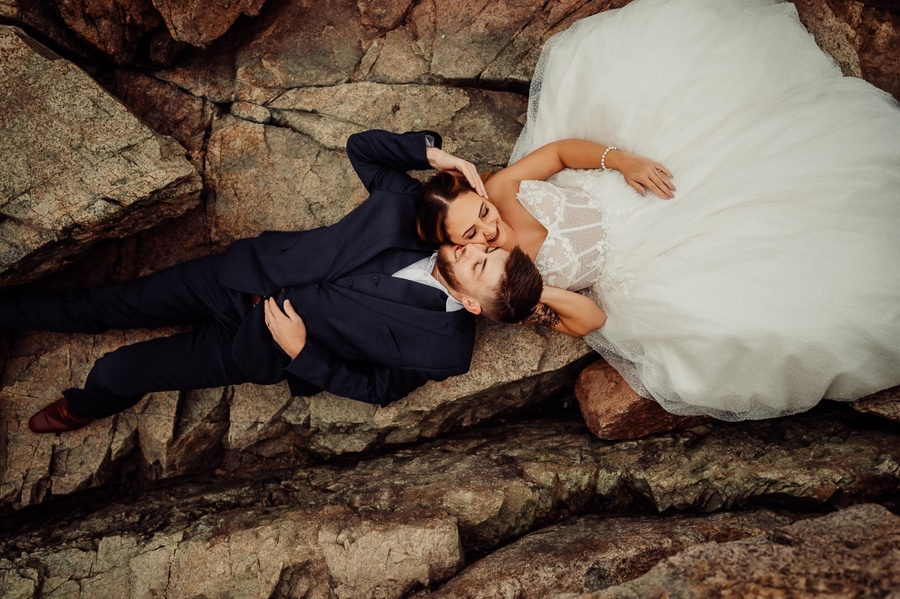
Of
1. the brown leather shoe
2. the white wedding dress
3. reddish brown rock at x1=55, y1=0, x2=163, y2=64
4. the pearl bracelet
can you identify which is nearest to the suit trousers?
the brown leather shoe

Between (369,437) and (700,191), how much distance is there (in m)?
3.02

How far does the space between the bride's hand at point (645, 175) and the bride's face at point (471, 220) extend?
95cm

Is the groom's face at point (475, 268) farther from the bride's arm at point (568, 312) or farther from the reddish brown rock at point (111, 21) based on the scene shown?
the reddish brown rock at point (111, 21)

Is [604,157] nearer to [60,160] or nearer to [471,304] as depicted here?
[471,304]

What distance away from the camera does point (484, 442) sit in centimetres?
476

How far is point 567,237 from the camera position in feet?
13.0

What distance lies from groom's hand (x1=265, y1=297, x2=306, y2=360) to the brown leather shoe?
183 centimetres

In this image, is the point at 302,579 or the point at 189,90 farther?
the point at 189,90

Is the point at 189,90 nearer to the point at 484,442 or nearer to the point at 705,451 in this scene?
the point at 484,442

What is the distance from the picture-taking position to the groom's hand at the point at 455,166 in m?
4.06

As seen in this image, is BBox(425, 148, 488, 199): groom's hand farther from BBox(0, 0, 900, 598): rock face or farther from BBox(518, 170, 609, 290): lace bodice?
BBox(0, 0, 900, 598): rock face

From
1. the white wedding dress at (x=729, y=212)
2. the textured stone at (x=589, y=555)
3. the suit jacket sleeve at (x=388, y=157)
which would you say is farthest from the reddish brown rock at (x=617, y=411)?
the suit jacket sleeve at (x=388, y=157)

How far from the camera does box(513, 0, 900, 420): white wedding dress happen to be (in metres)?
3.42

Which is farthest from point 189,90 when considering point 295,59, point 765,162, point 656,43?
point 765,162
